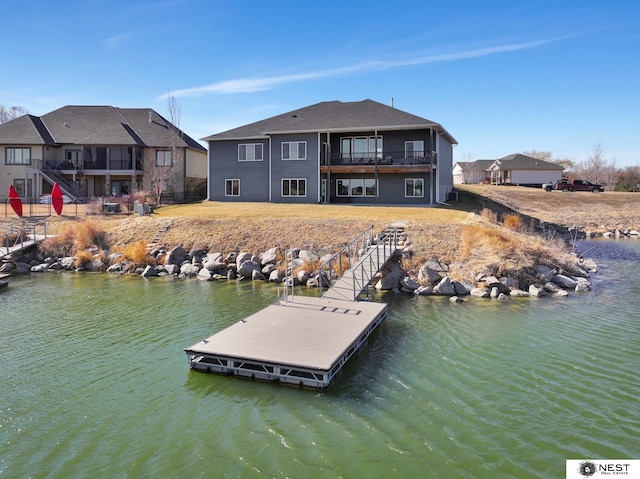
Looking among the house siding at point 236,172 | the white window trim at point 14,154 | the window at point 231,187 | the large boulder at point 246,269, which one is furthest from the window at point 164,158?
the large boulder at point 246,269

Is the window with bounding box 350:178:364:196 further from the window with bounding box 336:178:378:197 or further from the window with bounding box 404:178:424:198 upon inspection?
the window with bounding box 404:178:424:198

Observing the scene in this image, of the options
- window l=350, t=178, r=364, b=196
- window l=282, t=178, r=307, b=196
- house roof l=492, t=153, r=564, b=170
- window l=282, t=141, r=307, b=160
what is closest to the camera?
window l=282, t=141, r=307, b=160

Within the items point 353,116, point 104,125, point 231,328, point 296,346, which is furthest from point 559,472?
point 104,125

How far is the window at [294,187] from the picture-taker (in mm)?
38625

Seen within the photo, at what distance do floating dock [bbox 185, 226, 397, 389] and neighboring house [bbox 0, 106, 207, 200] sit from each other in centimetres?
3028

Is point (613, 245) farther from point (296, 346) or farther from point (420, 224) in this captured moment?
point (296, 346)

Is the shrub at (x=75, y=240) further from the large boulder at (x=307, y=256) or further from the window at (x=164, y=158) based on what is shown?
the window at (x=164, y=158)

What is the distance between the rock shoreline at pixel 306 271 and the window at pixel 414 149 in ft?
45.9

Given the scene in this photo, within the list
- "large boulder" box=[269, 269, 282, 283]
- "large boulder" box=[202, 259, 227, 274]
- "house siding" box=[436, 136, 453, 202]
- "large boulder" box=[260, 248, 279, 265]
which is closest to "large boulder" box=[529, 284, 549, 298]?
"large boulder" box=[269, 269, 282, 283]

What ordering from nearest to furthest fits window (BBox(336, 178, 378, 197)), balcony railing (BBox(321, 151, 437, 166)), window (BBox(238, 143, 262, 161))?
balcony railing (BBox(321, 151, 437, 166))
window (BBox(336, 178, 378, 197))
window (BBox(238, 143, 262, 161))

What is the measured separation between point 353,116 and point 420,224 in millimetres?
14915

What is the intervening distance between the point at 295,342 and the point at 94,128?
43.8 metres

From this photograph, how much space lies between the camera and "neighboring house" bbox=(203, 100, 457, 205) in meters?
36.2

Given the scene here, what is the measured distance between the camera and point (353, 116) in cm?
3812
